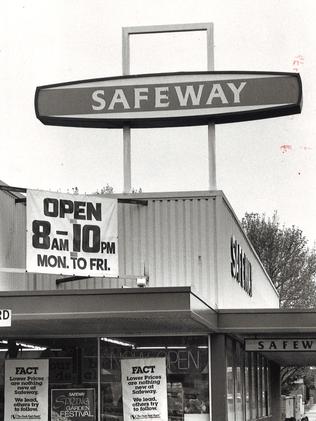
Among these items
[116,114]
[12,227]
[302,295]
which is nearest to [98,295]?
[12,227]

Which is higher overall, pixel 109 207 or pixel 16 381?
pixel 109 207

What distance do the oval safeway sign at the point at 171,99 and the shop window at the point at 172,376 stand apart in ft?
15.3

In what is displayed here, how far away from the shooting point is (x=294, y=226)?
53969 millimetres

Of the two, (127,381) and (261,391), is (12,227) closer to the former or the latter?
(127,381)

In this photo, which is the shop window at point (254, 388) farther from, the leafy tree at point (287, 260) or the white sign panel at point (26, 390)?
the leafy tree at point (287, 260)

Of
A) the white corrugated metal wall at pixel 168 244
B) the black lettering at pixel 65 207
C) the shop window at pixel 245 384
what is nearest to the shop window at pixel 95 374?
the shop window at pixel 245 384

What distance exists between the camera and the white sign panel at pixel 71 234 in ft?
44.0

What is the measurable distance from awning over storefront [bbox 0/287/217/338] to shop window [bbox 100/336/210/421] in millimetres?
1907

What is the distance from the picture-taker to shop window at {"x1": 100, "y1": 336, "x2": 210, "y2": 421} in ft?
47.5

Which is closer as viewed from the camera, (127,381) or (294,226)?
(127,381)

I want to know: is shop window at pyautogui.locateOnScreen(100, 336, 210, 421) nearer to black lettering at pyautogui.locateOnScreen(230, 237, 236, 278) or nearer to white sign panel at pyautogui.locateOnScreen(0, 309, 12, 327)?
white sign panel at pyautogui.locateOnScreen(0, 309, 12, 327)

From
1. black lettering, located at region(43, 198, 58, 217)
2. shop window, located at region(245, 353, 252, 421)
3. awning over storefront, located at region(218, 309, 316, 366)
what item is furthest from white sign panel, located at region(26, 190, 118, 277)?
shop window, located at region(245, 353, 252, 421)

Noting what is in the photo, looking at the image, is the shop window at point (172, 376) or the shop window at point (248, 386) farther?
the shop window at point (248, 386)

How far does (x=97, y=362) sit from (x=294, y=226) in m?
40.5
